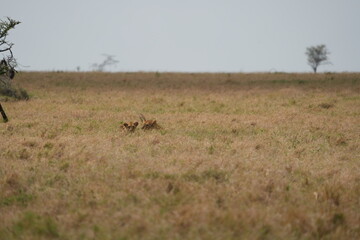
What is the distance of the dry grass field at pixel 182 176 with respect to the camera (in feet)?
16.9

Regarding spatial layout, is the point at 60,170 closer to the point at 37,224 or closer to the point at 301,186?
the point at 37,224

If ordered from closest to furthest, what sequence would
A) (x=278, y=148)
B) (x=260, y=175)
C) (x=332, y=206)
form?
(x=332, y=206)
(x=260, y=175)
(x=278, y=148)

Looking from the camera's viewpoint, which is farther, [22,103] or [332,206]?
[22,103]

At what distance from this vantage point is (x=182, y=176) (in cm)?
705

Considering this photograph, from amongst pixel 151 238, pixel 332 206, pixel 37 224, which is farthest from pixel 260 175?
pixel 37 224

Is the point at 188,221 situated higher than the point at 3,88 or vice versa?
the point at 3,88

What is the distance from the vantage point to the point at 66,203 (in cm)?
592

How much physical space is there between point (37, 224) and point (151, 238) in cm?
173

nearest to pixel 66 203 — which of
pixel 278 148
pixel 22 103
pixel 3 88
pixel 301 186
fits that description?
pixel 301 186

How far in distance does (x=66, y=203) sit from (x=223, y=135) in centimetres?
619

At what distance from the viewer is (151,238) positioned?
4797 mm

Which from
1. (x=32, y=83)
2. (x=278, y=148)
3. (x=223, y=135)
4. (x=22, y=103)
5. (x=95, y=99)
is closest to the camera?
(x=278, y=148)

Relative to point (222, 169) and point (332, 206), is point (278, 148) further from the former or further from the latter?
point (332, 206)

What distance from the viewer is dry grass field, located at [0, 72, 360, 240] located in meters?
5.15
